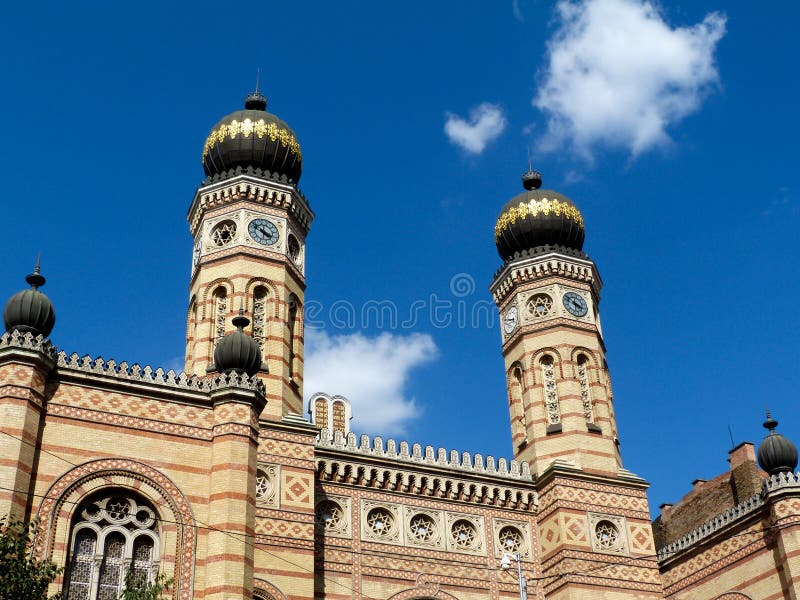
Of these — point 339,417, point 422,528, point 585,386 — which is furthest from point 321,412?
point 585,386

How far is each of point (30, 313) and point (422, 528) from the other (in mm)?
10747

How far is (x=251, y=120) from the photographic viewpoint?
89.5 feet

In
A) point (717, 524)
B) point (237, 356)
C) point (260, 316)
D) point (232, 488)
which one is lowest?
point (232, 488)

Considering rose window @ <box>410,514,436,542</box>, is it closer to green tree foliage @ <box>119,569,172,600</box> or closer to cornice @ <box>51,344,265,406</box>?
cornice @ <box>51,344,265,406</box>

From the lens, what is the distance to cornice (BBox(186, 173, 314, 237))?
26219 millimetres

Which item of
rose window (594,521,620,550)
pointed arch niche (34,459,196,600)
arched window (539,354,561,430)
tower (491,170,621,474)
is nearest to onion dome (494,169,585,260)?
tower (491,170,621,474)

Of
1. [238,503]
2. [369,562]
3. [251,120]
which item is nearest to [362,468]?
[369,562]

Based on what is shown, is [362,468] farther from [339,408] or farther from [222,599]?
[222,599]

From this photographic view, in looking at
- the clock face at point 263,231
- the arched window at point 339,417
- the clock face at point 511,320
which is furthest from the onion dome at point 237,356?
the clock face at point 511,320

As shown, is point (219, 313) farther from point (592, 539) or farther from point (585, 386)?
point (592, 539)

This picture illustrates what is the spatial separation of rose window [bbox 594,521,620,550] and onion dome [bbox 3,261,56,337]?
13.7m

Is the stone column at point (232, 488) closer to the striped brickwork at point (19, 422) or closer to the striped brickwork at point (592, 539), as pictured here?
the striped brickwork at point (19, 422)

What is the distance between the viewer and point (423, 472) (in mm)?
24984

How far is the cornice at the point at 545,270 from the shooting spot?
2894 centimetres
